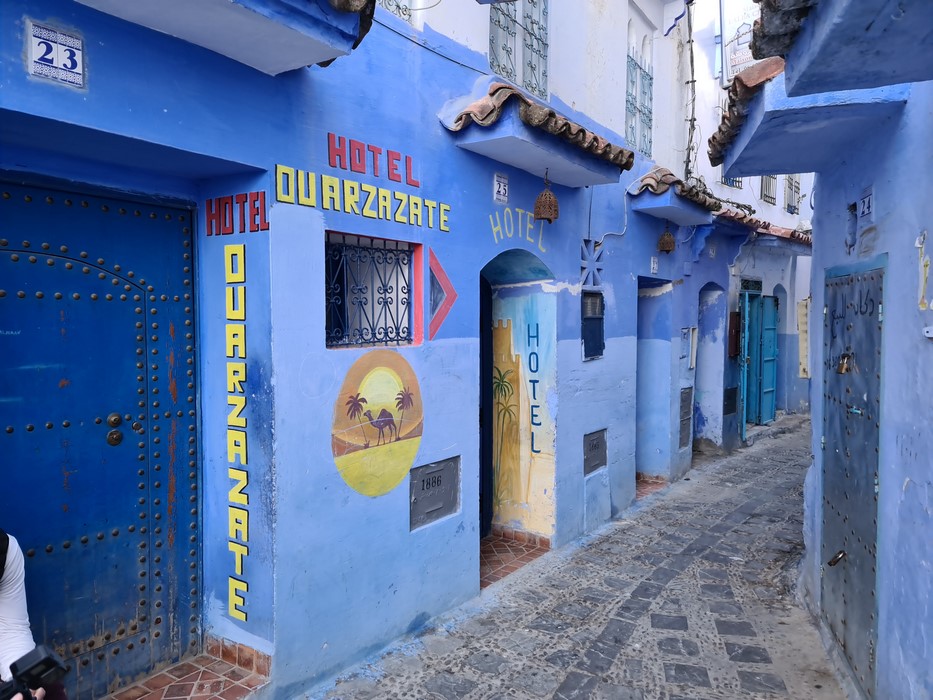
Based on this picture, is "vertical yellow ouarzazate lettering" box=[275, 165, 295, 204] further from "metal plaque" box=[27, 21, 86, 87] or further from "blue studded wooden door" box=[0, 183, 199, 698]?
"metal plaque" box=[27, 21, 86, 87]

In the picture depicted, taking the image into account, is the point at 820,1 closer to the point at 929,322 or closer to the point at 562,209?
the point at 929,322

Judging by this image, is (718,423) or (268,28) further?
(718,423)

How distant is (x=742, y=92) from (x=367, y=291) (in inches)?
97.4

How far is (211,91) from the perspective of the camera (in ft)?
10.1

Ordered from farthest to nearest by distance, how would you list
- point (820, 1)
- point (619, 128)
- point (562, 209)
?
1. point (619, 128)
2. point (562, 209)
3. point (820, 1)

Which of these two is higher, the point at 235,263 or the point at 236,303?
the point at 235,263

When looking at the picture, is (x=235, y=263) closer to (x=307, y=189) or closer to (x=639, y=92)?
(x=307, y=189)

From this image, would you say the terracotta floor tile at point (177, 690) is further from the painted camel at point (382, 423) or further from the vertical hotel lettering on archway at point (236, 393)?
the painted camel at point (382, 423)

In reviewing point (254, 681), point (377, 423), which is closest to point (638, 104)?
point (377, 423)

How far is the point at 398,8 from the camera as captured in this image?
423 cm

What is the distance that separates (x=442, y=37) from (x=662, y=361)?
5.42 m

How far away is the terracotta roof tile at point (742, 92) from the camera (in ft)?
11.1

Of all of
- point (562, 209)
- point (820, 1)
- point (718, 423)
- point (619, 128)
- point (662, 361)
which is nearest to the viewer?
point (820, 1)

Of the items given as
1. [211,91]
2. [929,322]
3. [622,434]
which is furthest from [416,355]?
[622,434]
